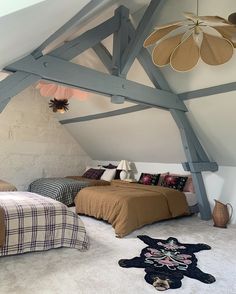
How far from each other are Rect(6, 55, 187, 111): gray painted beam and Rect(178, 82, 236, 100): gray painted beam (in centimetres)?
15

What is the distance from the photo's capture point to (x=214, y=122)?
3986 millimetres

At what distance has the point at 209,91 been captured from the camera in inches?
143

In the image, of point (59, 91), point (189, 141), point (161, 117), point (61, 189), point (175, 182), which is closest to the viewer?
point (59, 91)

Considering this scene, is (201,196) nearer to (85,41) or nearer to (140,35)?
(140,35)

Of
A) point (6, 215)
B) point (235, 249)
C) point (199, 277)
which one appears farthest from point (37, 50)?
point (235, 249)

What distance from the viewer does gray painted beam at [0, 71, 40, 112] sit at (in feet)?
8.05

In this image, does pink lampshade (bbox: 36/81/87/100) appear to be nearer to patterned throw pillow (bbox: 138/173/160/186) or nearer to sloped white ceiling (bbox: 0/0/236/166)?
sloped white ceiling (bbox: 0/0/236/166)

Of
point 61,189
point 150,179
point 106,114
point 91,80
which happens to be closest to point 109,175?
point 150,179

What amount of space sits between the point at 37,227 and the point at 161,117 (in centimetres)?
270

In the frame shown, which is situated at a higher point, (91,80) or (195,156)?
(91,80)

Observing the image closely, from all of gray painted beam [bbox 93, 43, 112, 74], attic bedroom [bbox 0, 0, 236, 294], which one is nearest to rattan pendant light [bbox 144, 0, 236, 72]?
attic bedroom [bbox 0, 0, 236, 294]

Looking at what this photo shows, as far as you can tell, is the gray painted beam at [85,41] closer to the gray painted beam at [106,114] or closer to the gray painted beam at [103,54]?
the gray painted beam at [103,54]

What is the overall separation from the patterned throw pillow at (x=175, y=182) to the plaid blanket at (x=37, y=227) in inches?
88.3

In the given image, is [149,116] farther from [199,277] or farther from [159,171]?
[199,277]
